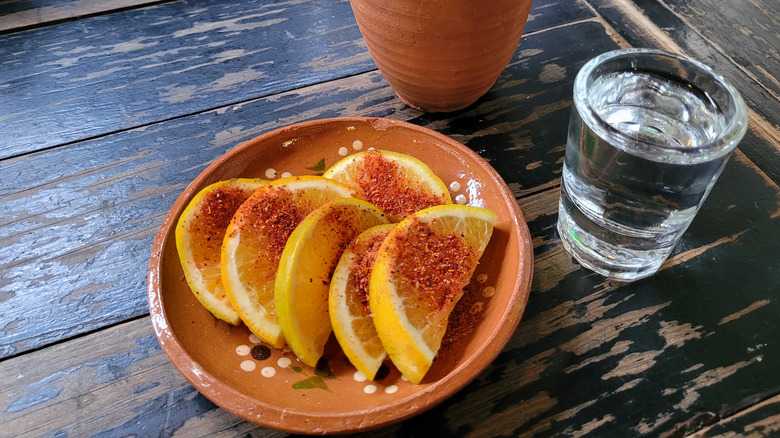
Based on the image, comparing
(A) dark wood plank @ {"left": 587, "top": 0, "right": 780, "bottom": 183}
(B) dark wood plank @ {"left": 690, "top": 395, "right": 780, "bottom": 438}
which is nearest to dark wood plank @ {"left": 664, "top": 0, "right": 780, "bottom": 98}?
(A) dark wood plank @ {"left": 587, "top": 0, "right": 780, "bottom": 183}

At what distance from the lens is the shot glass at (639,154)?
0.61 meters

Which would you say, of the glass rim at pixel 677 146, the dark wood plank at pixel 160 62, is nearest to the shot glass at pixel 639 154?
the glass rim at pixel 677 146

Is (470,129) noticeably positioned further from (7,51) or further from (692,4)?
(7,51)

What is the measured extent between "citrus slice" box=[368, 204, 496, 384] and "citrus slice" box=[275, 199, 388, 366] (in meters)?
0.06

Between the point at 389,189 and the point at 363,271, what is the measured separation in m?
0.15

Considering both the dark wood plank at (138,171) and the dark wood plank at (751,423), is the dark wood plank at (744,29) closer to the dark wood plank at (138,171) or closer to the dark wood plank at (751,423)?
the dark wood plank at (138,171)

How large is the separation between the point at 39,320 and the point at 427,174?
0.54 metres

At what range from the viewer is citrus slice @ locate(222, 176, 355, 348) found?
0.63m

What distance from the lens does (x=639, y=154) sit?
59 cm

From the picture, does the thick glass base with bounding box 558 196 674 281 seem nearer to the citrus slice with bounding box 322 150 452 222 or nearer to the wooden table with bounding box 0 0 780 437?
the wooden table with bounding box 0 0 780 437

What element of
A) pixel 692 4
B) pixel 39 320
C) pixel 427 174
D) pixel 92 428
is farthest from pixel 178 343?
pixel 692 4

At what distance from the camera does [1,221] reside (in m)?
0.84

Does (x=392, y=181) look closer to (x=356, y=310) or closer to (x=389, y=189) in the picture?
(x=389, y=189)

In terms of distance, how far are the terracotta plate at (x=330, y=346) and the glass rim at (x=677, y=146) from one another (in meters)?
0.15
